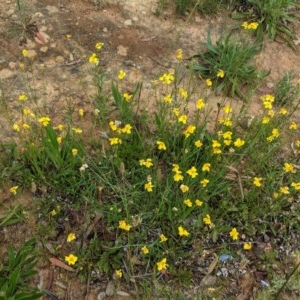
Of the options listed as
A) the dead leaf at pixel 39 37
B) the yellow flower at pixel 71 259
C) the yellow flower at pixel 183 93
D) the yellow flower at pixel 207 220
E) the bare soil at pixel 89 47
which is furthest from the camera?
the dead leaf at pixel 39 37

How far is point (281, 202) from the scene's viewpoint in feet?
10.6

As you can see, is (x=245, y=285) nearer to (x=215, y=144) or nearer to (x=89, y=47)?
(x=215, y=144)

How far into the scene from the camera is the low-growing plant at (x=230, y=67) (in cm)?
404

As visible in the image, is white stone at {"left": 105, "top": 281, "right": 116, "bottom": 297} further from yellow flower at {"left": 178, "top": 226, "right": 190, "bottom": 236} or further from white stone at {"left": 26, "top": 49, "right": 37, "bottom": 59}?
white stone at {"left": 26, "top": 49, "right": 37, "bottom": 59}

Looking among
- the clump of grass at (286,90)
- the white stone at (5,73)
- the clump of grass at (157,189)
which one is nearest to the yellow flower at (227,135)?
the clump of grass at (157,189)

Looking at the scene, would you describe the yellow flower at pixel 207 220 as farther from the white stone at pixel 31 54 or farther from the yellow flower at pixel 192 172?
the white stone at pixel 31 54

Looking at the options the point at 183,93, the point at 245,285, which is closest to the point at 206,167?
the point at 183,93

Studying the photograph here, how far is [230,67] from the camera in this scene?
403cm

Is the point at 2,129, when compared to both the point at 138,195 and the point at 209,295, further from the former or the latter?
the point at 209,295

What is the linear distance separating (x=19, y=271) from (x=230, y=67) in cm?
252

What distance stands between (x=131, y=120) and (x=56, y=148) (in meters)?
0.66

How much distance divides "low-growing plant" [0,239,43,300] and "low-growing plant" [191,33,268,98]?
86.7 inches

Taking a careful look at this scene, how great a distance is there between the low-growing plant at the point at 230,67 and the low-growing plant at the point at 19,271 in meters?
2.20

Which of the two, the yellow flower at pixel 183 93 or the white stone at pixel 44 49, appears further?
the white stone at pixel 44 49
